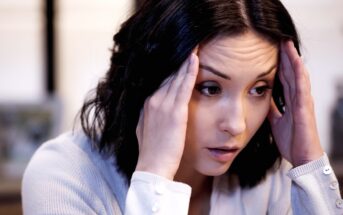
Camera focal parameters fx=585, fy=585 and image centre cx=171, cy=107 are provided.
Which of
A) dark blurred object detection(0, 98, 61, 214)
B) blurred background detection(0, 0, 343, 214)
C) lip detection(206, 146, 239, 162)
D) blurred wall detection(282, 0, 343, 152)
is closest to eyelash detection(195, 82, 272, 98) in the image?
lip detection(206, 146, 239, 162)

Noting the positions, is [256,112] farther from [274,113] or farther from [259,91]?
[274,113]

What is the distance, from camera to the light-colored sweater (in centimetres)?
112

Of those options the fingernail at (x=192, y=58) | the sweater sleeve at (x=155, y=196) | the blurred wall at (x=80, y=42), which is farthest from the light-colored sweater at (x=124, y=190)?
the blurred wall at (x=80, y=42)

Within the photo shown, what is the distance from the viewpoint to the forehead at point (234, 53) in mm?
1116

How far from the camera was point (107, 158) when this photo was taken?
4.32 ft

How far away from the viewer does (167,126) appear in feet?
3.75

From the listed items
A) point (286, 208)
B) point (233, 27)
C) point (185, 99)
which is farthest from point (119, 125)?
point (286, 208)

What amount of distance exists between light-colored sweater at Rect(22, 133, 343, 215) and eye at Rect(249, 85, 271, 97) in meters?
0.20

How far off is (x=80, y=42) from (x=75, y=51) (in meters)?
0.05

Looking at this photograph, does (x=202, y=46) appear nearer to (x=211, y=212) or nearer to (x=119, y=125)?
(x=119, y=125)

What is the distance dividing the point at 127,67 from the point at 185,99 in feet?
0.55

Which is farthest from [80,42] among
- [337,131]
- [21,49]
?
[337,131]

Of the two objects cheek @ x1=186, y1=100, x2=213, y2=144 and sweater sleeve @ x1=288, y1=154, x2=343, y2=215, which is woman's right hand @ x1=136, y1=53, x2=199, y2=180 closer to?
→ cheek @ x1=186, y1=100, x2=213, y2=144

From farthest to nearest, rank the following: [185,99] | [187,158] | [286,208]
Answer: [286,208] < [187,158] < [185,99]
